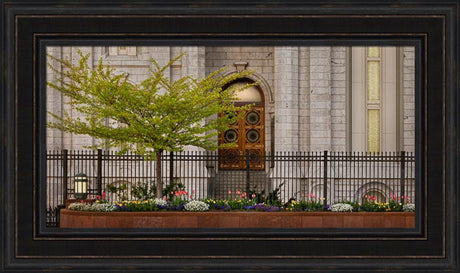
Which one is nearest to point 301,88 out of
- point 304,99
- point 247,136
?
point 304,99

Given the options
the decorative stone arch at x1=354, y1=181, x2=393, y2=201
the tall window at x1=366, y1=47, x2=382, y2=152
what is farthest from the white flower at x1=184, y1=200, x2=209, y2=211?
the tall window at x1=366, y1=47, x2=382, y2=152

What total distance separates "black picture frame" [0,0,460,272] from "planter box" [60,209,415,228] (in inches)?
208

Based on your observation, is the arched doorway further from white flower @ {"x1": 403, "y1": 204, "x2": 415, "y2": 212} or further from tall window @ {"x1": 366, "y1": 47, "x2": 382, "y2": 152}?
white flower @ {"x1": 403, "y1": 204, "x2": 415, "y2": 212}

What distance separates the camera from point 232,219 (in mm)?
18234

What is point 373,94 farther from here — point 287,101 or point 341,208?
point 341,208

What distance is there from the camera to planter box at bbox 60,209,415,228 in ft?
59.3

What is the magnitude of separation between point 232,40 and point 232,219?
7.03 metres

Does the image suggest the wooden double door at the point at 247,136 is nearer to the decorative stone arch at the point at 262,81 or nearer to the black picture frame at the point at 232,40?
the decorative stone arch at the point at 262,81

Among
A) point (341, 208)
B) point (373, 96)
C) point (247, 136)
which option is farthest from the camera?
point (247, 136)

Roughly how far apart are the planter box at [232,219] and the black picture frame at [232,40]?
530cm

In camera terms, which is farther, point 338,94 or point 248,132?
Result: point 248,132

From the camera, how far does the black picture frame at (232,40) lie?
12500mm
